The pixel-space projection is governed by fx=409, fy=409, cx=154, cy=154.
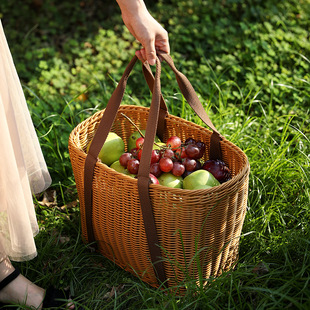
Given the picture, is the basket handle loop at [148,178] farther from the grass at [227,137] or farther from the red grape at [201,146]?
the red grape at [201,146]

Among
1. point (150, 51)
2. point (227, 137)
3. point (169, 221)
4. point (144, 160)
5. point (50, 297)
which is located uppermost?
point (150, 51)

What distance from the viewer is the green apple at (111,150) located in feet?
7.10

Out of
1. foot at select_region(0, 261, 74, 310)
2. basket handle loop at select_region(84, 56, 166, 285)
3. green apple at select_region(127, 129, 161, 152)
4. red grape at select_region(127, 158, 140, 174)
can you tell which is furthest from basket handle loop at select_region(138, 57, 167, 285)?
green apple at select_region(127, 129, 161, 152)

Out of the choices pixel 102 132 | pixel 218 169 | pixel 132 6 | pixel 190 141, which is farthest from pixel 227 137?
pixel 132 6

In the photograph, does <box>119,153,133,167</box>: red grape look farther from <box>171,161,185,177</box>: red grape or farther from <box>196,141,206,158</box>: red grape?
<box>196,141,206,158</box>: red grape

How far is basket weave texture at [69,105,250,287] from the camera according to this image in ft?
5.67

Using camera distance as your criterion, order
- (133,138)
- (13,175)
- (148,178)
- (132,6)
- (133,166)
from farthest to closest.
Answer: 1. (133,138)
2. (133,166)
3. (132,6)
4. (148,178)
5. (13,175)

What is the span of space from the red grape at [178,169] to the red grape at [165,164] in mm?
20

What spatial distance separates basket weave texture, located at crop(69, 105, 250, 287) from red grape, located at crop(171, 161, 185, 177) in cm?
28

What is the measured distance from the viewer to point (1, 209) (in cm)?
170

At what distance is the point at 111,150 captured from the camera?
2.18m

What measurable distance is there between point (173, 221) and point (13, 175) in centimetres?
69

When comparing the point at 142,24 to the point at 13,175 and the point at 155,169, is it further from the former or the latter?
the point at 13,175

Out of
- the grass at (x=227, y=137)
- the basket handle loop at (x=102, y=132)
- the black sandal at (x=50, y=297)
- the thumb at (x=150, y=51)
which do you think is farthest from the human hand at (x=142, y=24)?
the black sandal at (x=50, y=297)
